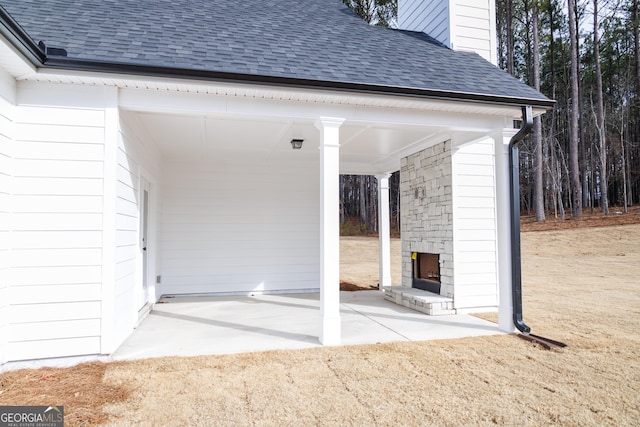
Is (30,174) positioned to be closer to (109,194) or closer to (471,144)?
(109,194)

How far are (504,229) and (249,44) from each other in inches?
147

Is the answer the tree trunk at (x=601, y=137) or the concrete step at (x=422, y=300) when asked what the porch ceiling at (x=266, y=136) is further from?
the tree trunk at (x=601, y=137)

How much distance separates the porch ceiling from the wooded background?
12.4 meters

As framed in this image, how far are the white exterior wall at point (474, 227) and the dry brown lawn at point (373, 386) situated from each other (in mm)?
1248

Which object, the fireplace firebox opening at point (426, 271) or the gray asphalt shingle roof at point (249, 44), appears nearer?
the gray asphalt shingle roof at point (249, 44)

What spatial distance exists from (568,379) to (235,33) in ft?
16.4

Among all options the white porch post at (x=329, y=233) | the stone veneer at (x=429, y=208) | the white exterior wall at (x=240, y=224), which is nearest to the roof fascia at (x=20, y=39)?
the white porch post at (x=329, y=233)

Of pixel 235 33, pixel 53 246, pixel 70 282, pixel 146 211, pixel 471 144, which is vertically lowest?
pixel 70 282

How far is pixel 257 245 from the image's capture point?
7.92 meters

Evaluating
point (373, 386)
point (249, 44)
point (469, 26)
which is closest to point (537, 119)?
point (469, 26)

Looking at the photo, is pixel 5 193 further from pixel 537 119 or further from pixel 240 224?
pixel 537 119

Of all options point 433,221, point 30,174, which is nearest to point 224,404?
point 30,174

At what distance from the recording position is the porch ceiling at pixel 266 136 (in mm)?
4844

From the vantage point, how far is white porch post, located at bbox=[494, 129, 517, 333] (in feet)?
15.6
